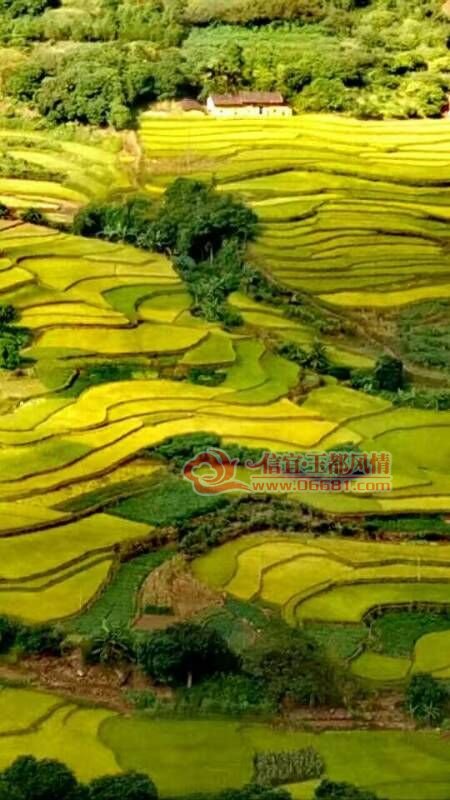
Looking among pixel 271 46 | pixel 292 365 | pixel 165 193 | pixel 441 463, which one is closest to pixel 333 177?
pixel 165 193

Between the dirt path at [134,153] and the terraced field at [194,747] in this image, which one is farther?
the dirt path at [134,153]

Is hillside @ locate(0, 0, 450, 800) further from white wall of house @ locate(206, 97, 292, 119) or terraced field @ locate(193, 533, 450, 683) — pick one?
white wall of house @ locate(206, 97, 292, 119)

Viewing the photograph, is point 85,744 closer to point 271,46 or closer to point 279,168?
point 279,168

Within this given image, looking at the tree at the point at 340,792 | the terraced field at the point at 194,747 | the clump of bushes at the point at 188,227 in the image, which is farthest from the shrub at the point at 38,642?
the clump of bushes at the point at 188,227

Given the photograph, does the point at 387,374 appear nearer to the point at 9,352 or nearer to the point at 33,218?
the point at 9,352

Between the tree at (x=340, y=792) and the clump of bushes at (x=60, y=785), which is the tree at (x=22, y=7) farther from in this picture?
the tree at (x=340, y=792)

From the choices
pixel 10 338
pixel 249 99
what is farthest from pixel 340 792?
pixel 249 99

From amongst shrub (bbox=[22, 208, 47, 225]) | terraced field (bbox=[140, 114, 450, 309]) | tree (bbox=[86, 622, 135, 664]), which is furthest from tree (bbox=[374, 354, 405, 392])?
shrub (bbox=[22, 208, 47, 225])
